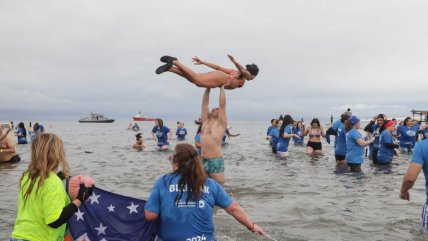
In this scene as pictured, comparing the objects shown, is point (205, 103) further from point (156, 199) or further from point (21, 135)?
point (21, 135)

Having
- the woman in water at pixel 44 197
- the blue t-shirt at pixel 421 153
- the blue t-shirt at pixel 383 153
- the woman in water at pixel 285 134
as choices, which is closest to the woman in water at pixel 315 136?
the woman in water at pixel 285 134

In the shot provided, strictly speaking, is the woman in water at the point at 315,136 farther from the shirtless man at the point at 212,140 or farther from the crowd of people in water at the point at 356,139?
the shirtless man at the point at 212,140

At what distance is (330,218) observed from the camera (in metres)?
7.88

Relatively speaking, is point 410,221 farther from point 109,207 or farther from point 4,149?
point 4,149

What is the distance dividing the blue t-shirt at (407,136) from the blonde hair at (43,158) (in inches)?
793

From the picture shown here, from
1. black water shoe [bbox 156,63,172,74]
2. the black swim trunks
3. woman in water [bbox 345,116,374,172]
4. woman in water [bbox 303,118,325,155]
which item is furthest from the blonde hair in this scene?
the black swim trunks

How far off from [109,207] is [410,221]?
A: 567 centimetres

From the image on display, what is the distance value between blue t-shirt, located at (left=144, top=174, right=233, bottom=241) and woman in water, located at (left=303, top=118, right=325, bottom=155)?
14.0 m

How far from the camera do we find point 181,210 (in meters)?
3.94

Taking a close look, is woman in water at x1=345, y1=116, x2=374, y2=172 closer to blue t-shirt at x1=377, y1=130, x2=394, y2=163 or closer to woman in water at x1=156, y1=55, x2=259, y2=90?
blue t-shirt at x1=377, y1=130, x2=394, y2=163

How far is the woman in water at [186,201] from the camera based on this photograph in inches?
155

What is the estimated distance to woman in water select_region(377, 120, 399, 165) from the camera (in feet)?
45.4

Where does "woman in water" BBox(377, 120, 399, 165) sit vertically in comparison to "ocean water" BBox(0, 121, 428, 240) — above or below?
above

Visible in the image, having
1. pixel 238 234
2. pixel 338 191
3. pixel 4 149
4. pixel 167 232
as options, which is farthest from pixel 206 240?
pixel 4 149
